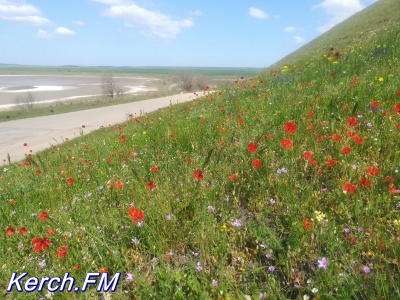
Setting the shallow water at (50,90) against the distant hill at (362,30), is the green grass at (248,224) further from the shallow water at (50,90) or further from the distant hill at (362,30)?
the shallow water at (50,90)

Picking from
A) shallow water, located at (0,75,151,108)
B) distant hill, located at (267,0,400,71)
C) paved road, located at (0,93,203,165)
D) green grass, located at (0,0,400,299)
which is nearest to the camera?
green grass, located at (0,0,400,299)

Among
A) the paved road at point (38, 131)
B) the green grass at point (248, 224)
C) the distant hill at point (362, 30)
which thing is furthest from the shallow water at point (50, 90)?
the green grass at point (248, 224)

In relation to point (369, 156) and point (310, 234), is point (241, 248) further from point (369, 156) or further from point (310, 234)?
point (369, 156)

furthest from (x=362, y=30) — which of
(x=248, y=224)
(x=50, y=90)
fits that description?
(x=50, y=90)

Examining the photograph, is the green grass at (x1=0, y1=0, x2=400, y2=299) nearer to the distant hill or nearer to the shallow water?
the distant hill

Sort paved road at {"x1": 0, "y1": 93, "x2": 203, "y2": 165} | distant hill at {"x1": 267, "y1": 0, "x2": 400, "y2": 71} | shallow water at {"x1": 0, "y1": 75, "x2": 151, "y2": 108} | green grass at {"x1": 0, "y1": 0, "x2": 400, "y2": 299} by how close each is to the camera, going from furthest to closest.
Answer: shallow water at {"x1": 0, "y1": 75, "x2": 151, "y2": 108} < distant hill at {"x1": 267, "y1": 0, "x2": 400, "y2": 71} < paved road at {"x1": 0, "y1": 93, "x2": 203, "y2": 165} < green grass at {"x1": 0, "y1": 0, "x2": 400, "y2": 299}

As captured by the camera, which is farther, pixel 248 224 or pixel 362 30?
pixel 362 30

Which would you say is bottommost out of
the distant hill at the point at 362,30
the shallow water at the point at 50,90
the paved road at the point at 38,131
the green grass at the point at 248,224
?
the shallow water at the point at 50,90

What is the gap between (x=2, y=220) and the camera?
3.75 m

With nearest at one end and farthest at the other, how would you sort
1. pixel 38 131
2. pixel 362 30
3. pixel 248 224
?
pixel 248 224 < pixel 38 131 < pixel 362 30

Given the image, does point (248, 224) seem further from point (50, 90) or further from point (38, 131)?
point (50, 90)

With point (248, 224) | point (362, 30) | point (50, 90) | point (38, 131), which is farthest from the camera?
point (50, 90)

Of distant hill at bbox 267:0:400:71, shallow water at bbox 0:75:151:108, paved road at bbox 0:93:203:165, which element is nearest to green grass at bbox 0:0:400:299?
paved road at bbox 0:93:203:165

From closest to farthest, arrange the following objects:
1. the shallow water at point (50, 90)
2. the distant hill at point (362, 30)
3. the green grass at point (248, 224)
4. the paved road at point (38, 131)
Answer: the green grass at point (248, 224) → the paved road at point (38, 131) → the distant hill at point (362, 30) → the shallow water at point (50, 90)
